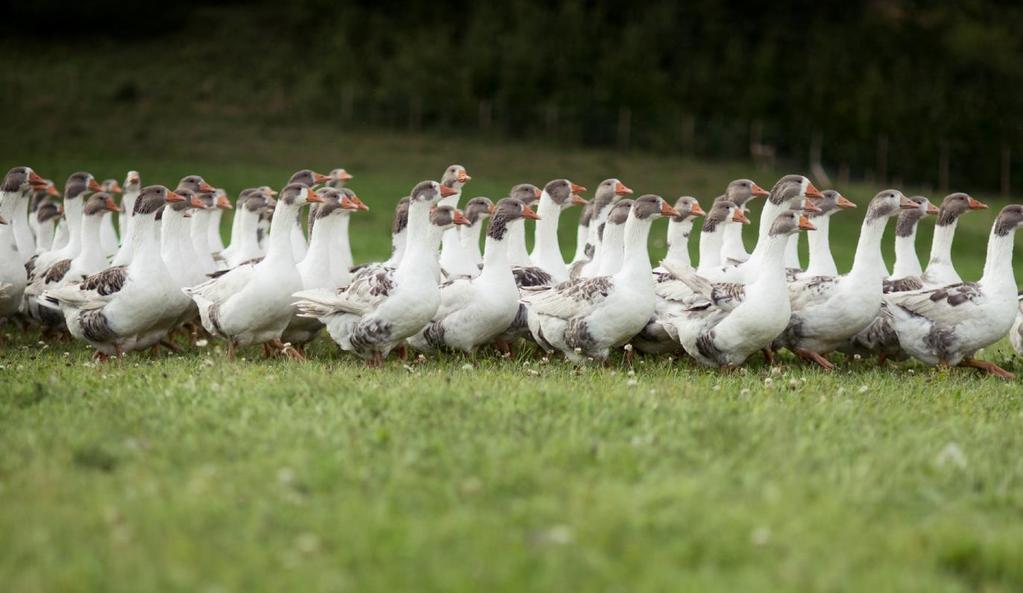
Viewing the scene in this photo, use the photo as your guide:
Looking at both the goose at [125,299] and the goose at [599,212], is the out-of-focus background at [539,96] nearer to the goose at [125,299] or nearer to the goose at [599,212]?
the goose at [599,212]

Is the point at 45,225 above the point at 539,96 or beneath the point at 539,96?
beneath

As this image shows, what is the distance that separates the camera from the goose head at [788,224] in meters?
10.3

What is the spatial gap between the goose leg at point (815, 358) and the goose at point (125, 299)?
19.6 feet

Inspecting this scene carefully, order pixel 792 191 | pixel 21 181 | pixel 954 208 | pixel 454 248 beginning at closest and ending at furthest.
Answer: pixel 954 208 < pixel 792 191 < pixel 454 248 < pixel 21 181

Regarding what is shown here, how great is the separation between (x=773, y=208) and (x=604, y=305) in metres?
2.99

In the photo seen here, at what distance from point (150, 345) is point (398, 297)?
2.81 metres

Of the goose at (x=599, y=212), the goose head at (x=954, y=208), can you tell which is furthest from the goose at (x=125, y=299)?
the goose head at (x=954, y=208)

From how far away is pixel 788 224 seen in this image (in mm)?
10367

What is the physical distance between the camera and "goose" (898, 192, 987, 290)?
1180cm

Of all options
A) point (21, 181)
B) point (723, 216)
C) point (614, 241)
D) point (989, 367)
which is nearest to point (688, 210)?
point (723, 216)

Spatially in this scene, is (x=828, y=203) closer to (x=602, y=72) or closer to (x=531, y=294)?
(x=531, y=294)

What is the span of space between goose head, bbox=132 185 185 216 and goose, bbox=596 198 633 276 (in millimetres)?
4168

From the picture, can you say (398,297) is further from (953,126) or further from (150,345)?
(953,126)

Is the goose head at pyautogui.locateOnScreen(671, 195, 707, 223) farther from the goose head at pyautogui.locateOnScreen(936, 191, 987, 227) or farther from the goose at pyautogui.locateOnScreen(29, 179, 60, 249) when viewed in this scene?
the goose at pyautogui.locateOnScreen(29, 179, 60, 249)
